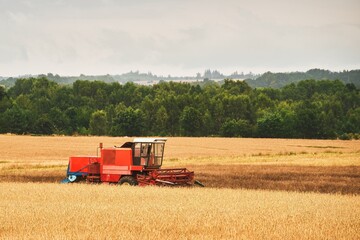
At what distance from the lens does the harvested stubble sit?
14938 mm

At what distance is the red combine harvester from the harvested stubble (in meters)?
3.30

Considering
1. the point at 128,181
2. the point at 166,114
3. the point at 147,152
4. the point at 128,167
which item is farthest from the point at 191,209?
the point at 166,114

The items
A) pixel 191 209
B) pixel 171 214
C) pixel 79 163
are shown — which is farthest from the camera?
pixel 79 163

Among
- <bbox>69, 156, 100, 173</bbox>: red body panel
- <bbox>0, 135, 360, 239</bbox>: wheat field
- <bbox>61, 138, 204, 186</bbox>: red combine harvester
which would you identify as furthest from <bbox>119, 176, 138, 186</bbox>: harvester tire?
<bbox>0, 135, 360, 239</bbox>: wheat field

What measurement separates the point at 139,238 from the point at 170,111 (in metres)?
114

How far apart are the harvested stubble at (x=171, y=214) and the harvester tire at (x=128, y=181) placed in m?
3.59

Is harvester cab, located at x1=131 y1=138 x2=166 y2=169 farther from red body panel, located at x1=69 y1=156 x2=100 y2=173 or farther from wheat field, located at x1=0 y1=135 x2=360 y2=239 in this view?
wheat field, located at x1=0 y1=135 x2=360 y2=239

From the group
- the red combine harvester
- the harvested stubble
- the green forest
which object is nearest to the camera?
the harvested stubble

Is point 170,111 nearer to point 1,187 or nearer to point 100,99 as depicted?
point 100,99

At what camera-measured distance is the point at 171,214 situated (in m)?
18.4

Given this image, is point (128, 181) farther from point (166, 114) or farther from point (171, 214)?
point (166, 114)

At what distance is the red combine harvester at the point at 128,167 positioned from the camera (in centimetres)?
3019

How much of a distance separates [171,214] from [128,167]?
41.7 ft

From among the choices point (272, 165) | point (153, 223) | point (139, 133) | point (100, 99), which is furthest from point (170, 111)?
point (153, 223)
